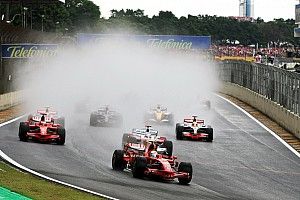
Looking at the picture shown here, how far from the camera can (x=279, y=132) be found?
38.3m

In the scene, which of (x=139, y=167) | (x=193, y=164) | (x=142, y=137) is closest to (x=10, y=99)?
(x=193, y=164)

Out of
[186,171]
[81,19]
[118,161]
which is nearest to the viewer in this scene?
[186,171]

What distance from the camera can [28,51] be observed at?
60.5 metres

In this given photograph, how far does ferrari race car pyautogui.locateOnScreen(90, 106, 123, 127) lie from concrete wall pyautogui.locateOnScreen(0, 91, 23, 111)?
11095 mm

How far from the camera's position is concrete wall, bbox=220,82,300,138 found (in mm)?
37534

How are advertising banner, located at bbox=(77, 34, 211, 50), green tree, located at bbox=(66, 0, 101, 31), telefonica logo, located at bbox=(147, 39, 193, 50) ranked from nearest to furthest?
advertising banner, located at bbox=(77, 34, 211, 50)
telefonica logo, located at bbox=(147, 39, 193, 50)
green tree, located at bbox=(66, 0, 101, 31)

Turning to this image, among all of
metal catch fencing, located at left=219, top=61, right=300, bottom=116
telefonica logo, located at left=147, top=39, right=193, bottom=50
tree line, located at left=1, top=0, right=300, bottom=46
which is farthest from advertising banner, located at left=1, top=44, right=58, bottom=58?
tree line, located at left=1, top=0, right=300, bottom=46

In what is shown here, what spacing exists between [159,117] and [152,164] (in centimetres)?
1723

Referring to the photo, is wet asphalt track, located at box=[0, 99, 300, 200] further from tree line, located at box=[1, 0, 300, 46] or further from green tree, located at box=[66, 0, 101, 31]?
green tree, located at box=[66, 0, 101, 31]

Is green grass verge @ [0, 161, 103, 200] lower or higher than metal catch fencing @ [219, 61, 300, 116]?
lower

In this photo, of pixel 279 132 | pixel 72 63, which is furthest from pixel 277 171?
pixel 72 63

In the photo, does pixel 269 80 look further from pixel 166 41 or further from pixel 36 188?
pixel 166 41

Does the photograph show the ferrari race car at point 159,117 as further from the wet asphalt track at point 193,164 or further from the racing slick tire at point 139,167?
the racing slick tire at point 139,167

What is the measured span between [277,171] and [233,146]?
690 cm
